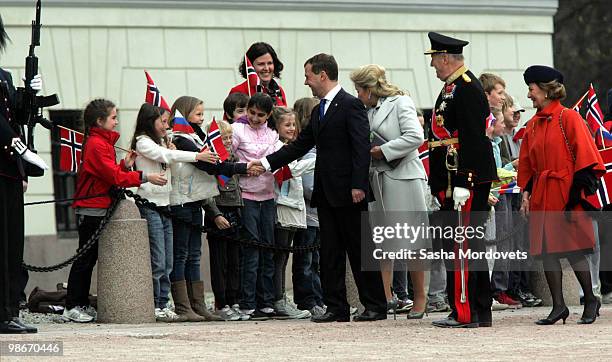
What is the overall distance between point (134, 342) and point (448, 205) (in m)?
2.73

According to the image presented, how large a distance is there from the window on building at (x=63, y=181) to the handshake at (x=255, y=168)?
6.58m

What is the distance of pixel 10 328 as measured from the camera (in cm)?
1165

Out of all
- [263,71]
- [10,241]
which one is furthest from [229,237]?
[10,241]

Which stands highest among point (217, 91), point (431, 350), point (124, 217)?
point (217, 91)

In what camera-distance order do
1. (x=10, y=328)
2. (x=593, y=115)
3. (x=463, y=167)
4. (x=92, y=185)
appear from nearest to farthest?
1. (x=10, y=328)
2. (x=463, y=167)
3. (x=92, y=185)
4. (x=593, y=115)

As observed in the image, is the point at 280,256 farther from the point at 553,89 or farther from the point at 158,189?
the point at 553,89

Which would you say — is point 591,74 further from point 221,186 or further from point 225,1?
point 221,186

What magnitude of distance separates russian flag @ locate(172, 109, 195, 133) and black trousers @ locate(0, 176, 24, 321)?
88.9 inches

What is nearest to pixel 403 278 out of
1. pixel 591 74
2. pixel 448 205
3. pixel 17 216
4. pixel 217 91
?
pixel 448 205

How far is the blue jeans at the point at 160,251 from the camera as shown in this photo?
13586mm

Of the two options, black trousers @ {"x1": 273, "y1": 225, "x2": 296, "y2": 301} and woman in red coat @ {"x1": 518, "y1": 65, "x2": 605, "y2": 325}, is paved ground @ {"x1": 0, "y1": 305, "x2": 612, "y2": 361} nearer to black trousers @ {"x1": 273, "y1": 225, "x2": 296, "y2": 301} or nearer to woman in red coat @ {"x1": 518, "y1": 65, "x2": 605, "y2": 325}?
woman in red coat @ {"x1": 518, "y1": 65, "x2": 605, "y2": 325}

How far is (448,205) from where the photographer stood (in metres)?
12.3

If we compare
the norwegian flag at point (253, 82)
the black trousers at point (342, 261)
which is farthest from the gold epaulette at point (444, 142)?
the norwegian flag at point (253, 82)

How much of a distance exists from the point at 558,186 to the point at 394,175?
4.42 ft
